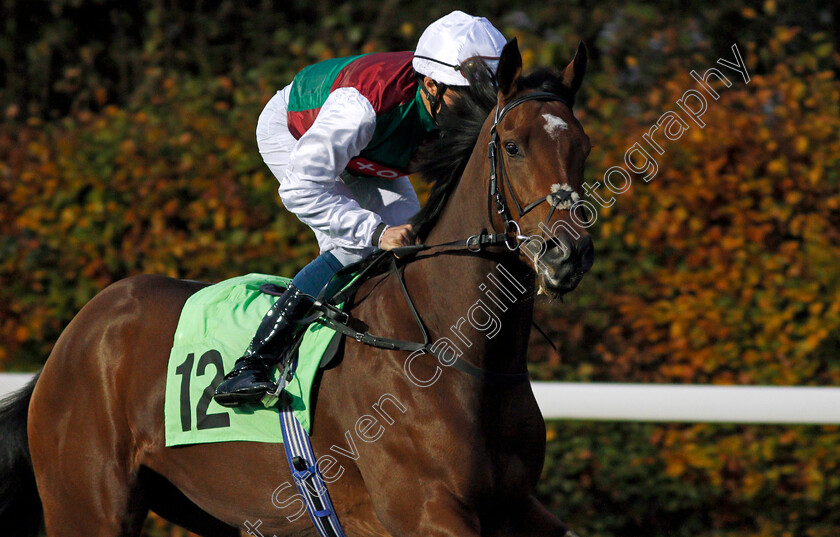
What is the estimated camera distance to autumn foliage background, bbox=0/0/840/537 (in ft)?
14.2

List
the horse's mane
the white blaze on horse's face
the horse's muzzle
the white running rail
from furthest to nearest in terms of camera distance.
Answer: the white running rail
the horse's mane
the white blaze on horse's face
the horse's muzzle

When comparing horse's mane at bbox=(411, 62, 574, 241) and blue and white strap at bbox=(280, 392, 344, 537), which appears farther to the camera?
blue and white strap at bbox=(280, 392, 344, 537)

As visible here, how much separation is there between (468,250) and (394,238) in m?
0.23

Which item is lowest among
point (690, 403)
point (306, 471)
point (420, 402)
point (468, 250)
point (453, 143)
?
point (306, 471)

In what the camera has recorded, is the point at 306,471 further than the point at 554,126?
Yes

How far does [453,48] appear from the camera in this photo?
2.89m

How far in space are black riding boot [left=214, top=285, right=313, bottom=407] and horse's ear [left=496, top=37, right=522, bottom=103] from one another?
89 cm

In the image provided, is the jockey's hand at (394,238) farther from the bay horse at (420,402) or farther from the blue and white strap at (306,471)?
the blue and white strap at (306,471)

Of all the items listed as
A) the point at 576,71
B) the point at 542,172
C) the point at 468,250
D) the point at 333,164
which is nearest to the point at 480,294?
the point at 468,250

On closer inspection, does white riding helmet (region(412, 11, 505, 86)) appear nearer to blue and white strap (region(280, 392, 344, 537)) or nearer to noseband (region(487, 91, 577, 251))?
noseband (region(487, 91, 577, 251))

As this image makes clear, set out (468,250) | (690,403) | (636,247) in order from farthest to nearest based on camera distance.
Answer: (636,247) → (690,403) → (468,250)

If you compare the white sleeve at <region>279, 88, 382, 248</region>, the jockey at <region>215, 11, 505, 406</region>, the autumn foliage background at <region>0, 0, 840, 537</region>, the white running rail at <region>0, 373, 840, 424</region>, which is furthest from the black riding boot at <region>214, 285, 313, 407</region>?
the autumn foliage background at <region>0, 0, 840, 537</region>

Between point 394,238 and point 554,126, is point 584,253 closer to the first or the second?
point 554,126

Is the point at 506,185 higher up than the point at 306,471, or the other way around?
the point at 506,185
